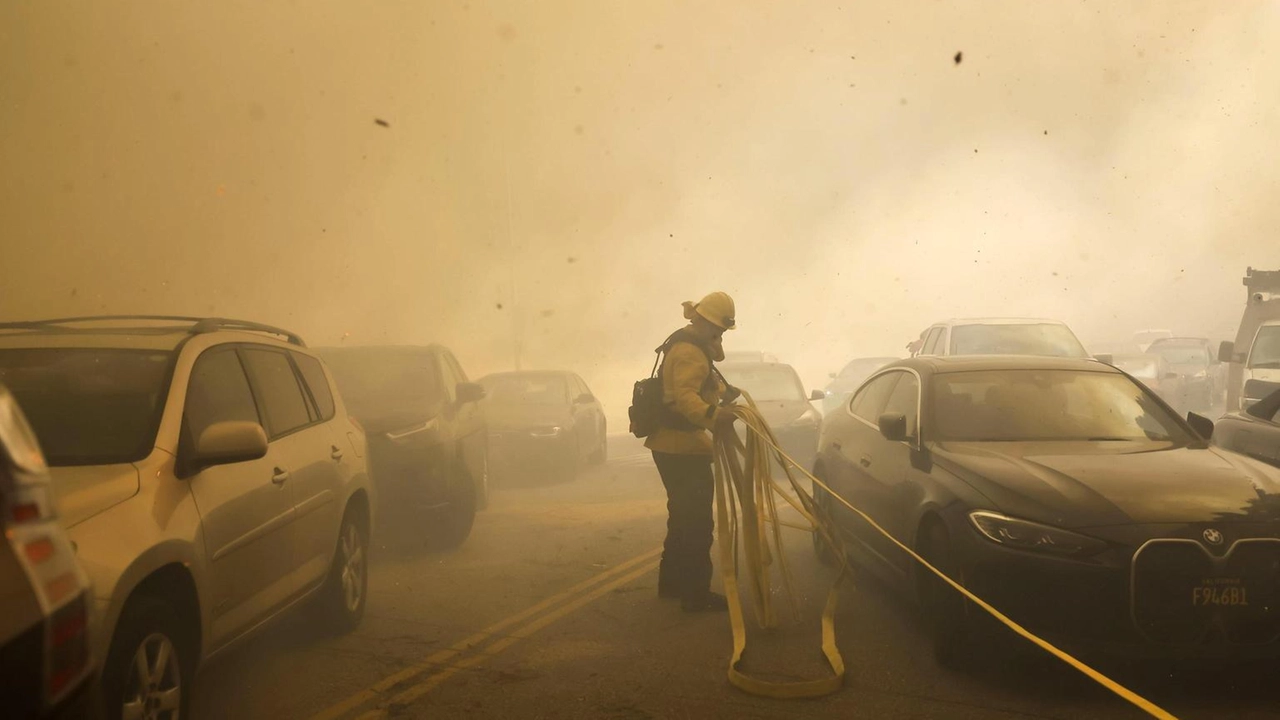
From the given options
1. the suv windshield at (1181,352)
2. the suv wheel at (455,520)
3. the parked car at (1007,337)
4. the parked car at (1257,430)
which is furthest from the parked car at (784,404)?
the suv windshield at (1181,352)

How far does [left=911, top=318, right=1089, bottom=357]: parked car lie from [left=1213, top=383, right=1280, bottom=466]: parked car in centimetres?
652

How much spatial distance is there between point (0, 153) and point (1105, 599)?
32.3 meters

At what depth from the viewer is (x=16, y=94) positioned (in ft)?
103

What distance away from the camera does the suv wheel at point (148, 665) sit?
3.96 metres

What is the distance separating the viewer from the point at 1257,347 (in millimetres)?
14055

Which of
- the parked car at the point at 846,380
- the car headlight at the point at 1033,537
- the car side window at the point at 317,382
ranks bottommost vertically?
the parked car at the point at 846,380

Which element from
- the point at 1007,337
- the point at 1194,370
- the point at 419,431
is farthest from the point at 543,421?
the point at 1194,370

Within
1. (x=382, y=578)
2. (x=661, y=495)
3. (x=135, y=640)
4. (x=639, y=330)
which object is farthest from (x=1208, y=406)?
(x=639, y=330)

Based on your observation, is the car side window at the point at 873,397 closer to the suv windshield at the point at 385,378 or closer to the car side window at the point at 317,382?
the car side window at the point at 317,382

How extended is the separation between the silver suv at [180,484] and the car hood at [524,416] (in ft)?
32.5

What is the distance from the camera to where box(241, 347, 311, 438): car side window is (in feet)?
20.3

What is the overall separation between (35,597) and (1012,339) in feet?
50.2

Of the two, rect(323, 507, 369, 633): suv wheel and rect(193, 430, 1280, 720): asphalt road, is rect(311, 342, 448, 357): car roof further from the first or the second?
rect(323, 507, 369, 633): suv wheel

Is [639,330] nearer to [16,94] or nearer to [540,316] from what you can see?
[540,316]
